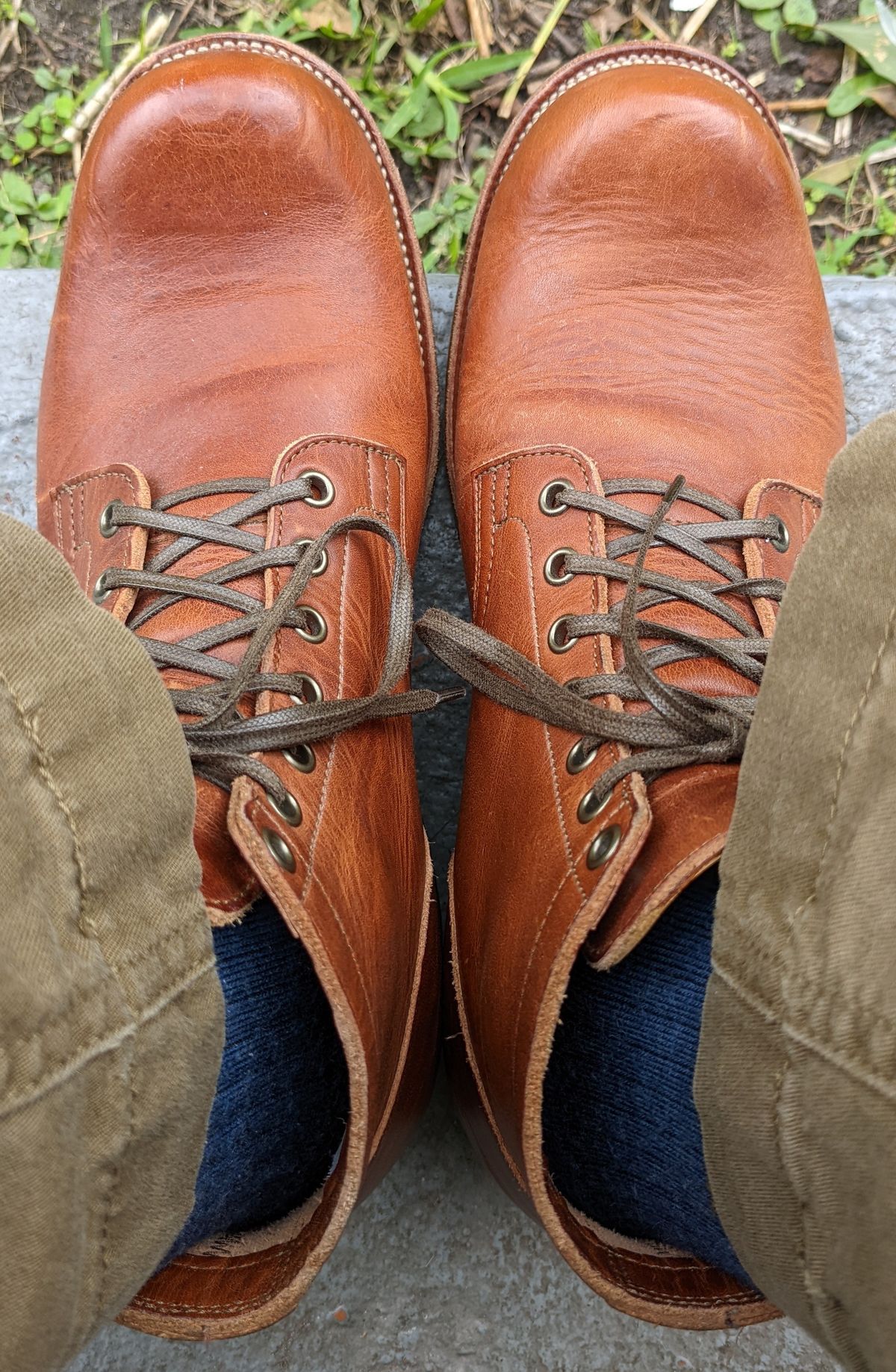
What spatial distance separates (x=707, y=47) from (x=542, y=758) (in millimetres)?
936

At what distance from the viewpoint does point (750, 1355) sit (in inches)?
40.5

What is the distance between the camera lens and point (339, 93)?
104cm

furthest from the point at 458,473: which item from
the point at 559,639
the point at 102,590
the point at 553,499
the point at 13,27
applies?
the point at 13,27

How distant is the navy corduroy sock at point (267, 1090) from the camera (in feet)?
2.54

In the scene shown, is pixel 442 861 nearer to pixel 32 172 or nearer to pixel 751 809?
pixel 751 809

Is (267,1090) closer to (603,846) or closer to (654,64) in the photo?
(603,846)

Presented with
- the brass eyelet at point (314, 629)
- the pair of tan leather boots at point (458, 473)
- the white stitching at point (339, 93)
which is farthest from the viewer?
the white stitching at point (339, 93)

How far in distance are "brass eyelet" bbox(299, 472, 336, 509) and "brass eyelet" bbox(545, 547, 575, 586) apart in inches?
8.5

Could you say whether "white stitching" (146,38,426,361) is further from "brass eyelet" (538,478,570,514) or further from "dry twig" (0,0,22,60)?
"dry twig" (0,0,22,60)

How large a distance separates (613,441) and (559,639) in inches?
9.3

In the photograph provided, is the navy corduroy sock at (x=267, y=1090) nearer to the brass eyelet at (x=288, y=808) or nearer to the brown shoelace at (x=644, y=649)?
the brass eyelet at (x=288, y=808)

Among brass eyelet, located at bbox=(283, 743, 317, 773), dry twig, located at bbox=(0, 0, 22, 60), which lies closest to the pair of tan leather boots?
brass eyelet, located at bbox=(283, 743, 317, 773)

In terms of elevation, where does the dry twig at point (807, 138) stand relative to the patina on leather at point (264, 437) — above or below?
above

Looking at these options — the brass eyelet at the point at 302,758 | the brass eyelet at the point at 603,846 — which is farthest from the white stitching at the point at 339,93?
the brass eyelet at the point at 603,846
